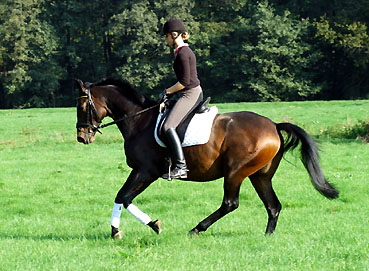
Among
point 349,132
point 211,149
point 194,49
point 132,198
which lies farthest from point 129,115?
point 194,49

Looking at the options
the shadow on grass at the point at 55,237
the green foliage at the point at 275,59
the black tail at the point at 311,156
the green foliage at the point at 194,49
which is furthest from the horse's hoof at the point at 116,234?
the green foliage at the point at 275,59

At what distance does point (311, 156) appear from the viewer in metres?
8.50

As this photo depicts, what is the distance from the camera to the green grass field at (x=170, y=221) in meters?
6.75

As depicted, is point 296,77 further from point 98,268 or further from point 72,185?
point 98,268

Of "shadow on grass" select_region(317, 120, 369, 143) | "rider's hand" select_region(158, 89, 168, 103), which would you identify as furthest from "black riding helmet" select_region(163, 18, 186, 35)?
"shadow on grass" select_region(317, 120, 369, 143)

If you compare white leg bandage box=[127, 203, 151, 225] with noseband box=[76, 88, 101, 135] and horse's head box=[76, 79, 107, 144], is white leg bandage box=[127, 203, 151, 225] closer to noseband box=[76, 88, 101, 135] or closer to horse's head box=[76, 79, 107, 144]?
horse's head box=[76, 79, 107, 144]

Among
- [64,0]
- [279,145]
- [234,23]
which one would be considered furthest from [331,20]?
[279,145]

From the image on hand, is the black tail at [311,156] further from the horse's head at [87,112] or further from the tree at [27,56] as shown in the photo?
the tree at [27,56]

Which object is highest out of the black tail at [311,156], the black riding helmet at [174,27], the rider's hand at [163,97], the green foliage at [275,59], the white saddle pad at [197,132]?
the black riding helmet at [174,27]

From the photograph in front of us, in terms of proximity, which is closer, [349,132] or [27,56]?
[349,132]

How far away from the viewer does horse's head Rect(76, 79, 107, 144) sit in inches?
340

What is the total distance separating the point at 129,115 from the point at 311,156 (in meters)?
2.93

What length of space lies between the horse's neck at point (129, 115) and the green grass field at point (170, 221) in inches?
64.9

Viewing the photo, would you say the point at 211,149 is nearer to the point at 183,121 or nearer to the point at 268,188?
the point at 183,121
